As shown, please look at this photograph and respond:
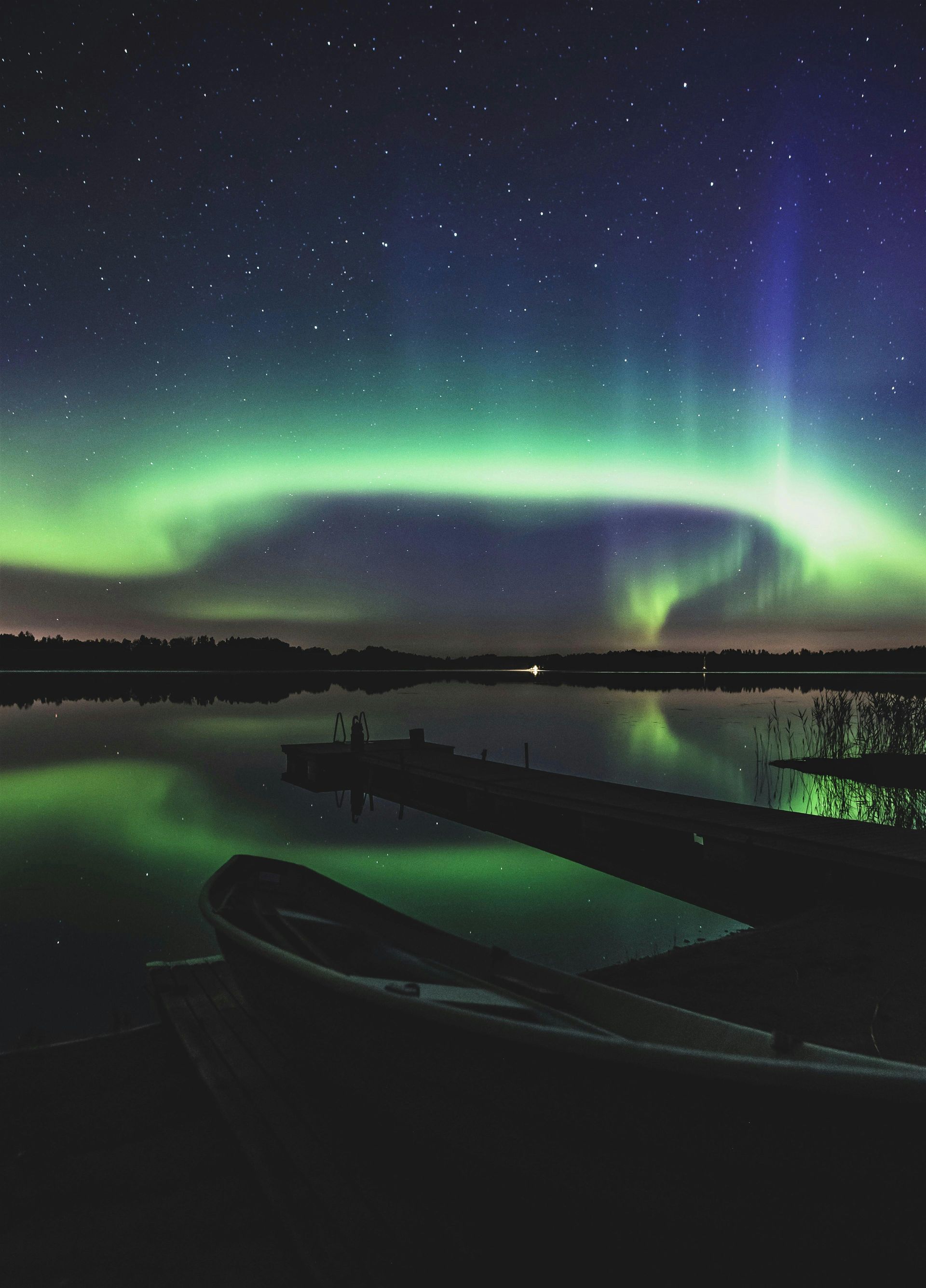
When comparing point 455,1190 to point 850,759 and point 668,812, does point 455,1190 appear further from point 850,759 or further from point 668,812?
point 850,759

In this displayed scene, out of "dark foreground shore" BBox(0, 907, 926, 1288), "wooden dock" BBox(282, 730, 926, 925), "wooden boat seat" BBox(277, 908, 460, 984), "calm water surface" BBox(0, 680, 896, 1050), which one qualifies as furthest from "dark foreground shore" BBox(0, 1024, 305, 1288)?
"wooden dock" BBox(282, 730, 926, 925)

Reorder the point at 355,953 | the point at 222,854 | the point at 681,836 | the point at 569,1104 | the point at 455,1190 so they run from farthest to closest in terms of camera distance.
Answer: the point at 222,854 → the point at 681,836 → the point at 355,953 → the point at 455,1190 → the point at 569,1104

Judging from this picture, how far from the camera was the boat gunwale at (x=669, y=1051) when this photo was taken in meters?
2.73

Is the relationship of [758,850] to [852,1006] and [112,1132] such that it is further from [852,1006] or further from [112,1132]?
[112,1132]

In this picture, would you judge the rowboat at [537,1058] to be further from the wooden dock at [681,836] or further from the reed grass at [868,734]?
the reed grass at [868,734]

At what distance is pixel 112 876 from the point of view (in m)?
15.1

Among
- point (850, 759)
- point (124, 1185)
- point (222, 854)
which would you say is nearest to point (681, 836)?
point (222, 854)

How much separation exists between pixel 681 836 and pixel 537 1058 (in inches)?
419

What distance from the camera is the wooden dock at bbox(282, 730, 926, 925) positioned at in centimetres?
1050

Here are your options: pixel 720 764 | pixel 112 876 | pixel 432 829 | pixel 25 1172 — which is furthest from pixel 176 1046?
pixel 720 764

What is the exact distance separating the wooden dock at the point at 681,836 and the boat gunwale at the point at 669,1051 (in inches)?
272

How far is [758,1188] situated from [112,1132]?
4.08 metres

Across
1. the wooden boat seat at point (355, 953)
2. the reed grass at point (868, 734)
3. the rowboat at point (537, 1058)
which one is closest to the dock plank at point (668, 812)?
the rowboat at point (537, 1058)

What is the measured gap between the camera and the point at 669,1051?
3049 millimetres
